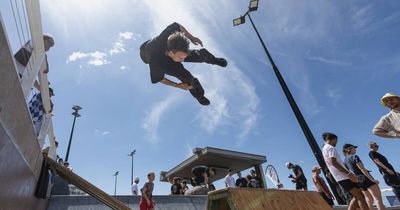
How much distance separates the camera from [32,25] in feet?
10.7

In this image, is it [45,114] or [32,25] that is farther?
[45,114]

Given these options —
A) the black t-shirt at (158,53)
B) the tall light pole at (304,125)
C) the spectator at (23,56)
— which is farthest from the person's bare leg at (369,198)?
the spectator at (23,56)

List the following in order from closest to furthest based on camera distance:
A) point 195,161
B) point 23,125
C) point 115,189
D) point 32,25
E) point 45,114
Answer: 1. point 23,125
2. point 32,25
3. point 45,114
4. point 195,161
5. point 115,189

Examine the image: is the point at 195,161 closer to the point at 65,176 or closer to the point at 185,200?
the point at 185,200

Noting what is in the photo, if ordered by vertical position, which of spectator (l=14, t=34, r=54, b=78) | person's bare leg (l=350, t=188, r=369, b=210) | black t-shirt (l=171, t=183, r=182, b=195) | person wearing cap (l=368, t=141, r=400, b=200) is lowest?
person's bare leg (l=350, t=188, r=369, b=210)

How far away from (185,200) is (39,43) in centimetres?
598

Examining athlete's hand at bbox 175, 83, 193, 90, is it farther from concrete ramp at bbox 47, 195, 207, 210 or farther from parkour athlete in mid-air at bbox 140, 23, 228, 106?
concrete ramp at bbox 47, 195, 207, 210

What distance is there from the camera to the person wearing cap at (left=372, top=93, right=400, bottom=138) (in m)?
3.74

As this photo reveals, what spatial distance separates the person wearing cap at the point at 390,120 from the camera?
3.74m

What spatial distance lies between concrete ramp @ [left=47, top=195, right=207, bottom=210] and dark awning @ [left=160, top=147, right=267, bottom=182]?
17.1 ft

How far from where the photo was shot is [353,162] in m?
5.71

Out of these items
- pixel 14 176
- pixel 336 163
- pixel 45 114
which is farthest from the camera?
pixel 336 163

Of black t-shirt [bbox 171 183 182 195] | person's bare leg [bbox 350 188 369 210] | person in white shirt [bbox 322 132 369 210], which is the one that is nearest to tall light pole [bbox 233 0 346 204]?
person in white shirt [bbox 322 132 369 210]

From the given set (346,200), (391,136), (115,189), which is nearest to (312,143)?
(346,200)
